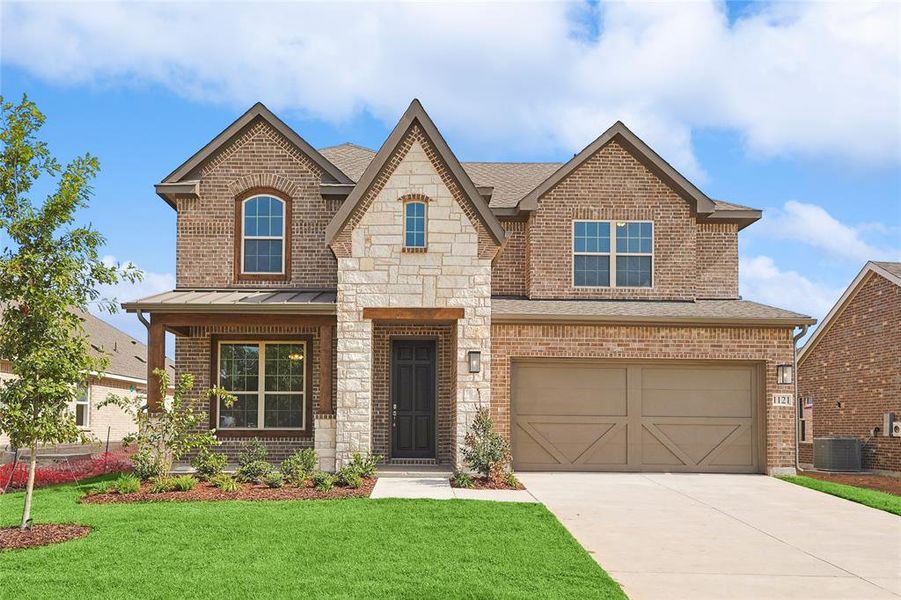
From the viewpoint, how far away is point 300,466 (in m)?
13.7

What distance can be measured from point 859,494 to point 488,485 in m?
6.17

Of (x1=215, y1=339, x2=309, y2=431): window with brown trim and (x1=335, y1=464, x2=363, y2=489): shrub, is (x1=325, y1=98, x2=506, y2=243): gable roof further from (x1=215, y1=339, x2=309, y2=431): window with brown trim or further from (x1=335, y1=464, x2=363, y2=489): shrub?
(x1=335, y1=464, x2=363, y2=489): shrub

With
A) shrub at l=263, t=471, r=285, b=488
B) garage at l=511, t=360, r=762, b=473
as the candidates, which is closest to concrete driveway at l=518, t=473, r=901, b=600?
garage at l=511, t=360, r=762, b=473

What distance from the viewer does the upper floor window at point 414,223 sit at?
14.9 meters

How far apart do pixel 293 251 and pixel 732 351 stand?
9.17 m

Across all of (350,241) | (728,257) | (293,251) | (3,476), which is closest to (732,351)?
(728,257)

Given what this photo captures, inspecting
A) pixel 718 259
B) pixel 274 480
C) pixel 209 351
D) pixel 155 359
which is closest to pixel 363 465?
pixel 274 480

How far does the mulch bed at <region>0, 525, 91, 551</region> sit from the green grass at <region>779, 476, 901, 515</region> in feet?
36.8

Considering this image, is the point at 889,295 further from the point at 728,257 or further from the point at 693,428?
the point at 693,428

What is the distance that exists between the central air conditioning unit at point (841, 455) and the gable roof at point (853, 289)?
3.69m

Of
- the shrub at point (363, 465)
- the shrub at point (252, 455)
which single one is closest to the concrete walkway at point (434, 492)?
the shrub at point (363, 465)

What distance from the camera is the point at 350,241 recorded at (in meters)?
14.8

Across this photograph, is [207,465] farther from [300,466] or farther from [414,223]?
[414,223]

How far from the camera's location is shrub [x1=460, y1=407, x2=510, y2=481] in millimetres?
13516
